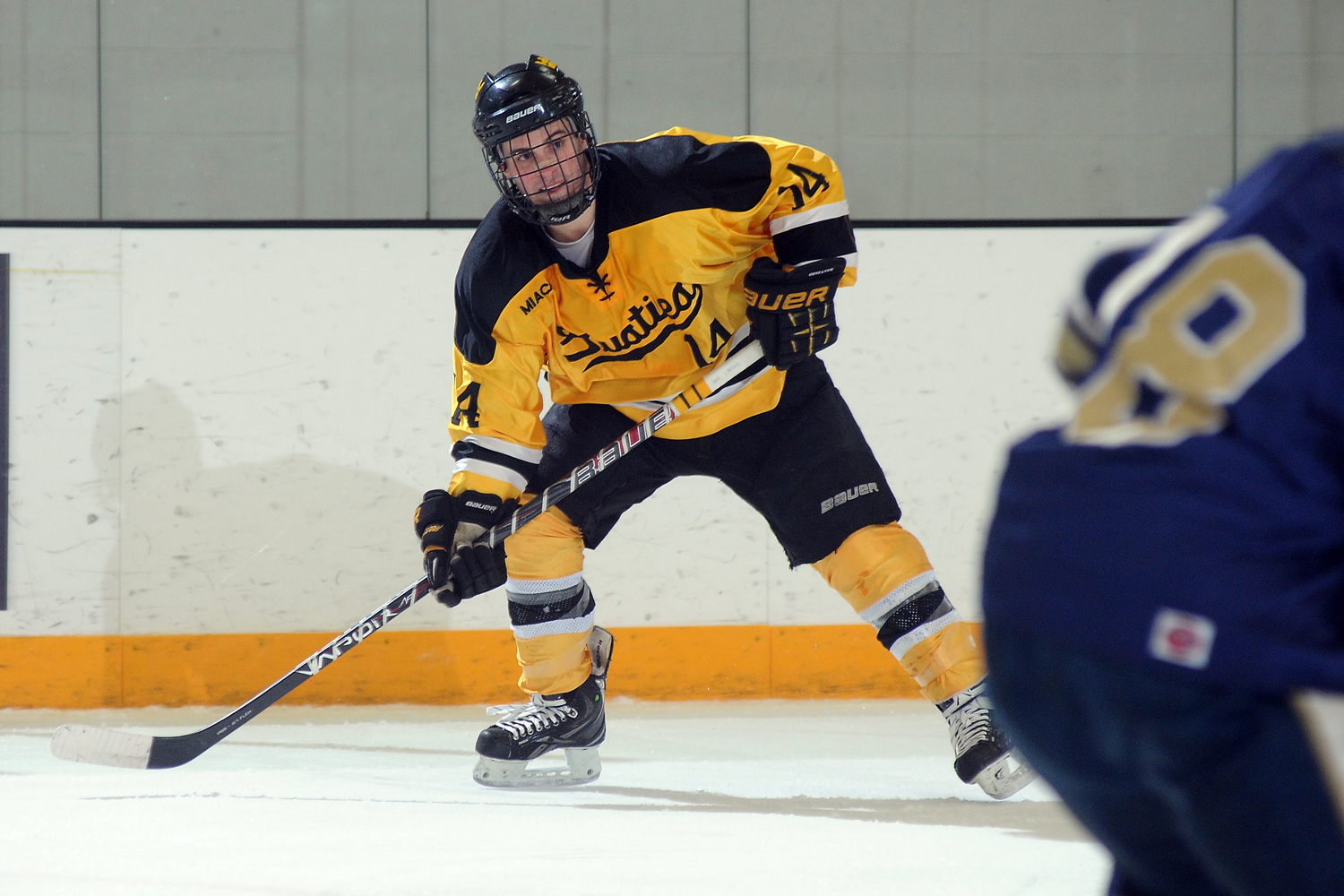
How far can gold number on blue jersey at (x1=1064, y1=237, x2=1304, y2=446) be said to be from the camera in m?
0.57

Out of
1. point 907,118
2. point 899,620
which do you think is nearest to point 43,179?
point 907,118

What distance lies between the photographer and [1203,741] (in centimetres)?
57

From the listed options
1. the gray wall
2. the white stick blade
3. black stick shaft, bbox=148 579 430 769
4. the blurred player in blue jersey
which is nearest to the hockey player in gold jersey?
black stick shaft, bbox=148 579 430 769

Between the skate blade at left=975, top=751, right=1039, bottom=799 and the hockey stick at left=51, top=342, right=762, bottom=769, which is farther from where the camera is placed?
the hockey stick at left=51, top=342, right=762, bottom=769

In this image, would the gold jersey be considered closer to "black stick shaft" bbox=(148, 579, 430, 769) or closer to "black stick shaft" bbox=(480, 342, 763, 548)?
"black stick shaft" bbox=(480, 342, 763, 548)

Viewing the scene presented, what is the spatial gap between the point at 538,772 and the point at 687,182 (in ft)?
3.60

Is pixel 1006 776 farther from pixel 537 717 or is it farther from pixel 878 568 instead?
pixel 537 717

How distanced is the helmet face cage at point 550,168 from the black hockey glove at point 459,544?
502 mm

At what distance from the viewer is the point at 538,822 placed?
179cm

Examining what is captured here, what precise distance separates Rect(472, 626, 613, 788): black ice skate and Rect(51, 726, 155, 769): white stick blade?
577 mm

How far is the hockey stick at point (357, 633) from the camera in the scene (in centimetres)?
205

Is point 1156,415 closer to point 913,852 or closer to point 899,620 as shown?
point 913,852

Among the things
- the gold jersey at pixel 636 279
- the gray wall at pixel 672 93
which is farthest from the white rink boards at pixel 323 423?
the gold jersey at pixel 636 279

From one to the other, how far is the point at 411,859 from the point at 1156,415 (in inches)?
49.6
